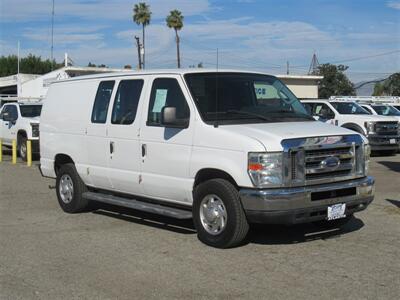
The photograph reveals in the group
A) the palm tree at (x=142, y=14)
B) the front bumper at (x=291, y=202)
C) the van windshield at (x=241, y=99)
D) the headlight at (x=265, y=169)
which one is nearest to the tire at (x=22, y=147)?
the van windshield at (x=241, y=99)

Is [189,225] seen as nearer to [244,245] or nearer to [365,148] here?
[244,245]

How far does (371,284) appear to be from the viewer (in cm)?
543

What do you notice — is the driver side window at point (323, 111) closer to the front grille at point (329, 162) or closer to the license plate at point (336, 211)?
the front grille at point (329, 162)

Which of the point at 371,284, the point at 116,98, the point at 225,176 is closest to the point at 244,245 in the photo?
the point at 225,176

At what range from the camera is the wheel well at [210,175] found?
6.65 m

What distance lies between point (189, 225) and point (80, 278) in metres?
2.64

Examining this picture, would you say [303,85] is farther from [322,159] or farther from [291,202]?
[291,202]

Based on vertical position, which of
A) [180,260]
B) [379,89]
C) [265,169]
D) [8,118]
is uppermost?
[379,89]

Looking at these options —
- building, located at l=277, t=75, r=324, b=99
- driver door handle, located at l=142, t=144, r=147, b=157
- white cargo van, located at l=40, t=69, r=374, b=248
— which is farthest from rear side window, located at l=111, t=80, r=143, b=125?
building, located at l=277, t=75, r=324, b=99

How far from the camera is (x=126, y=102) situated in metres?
8.10

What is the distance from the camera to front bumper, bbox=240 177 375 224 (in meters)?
6.24

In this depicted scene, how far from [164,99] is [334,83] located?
67.0m

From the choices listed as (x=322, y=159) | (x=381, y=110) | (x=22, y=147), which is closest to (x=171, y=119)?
(x=322, y=159)

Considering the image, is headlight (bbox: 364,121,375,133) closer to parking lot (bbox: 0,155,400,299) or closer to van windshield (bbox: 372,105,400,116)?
van windshield (bbox: 372,105,400,116)
